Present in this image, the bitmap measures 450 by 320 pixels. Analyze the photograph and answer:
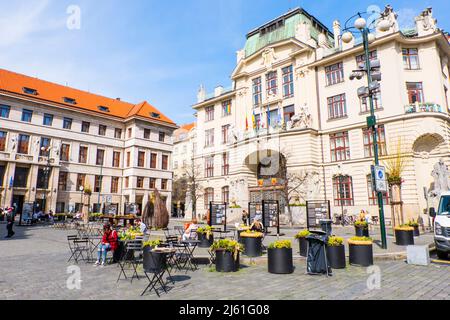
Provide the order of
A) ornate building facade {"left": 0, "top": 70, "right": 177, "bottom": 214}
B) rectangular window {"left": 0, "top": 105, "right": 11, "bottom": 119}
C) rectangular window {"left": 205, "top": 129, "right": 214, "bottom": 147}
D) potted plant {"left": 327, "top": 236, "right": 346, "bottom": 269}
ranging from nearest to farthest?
potted plant {"left": 327, "top": 236, "right": 346, "bottom": 269} < rectangular window {"left": 0, "top": 105, "right": 11, "bottom": 119} < ornate building facade {"left": 0, "top": 70, "right": 177, "bottom": 214} < rectangular window {"left": 205, "top": 129, "right": 214, "bottom": 147}

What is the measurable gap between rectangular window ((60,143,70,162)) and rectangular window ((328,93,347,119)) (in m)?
35.8

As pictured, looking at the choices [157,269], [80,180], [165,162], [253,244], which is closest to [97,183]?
[80,180]

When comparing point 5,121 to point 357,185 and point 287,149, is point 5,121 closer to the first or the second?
point 287,149

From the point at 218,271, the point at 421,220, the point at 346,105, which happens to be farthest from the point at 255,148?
the point at 218,271

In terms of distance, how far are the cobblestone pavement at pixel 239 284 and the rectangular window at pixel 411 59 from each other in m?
27.0

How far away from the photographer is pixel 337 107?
33.1m

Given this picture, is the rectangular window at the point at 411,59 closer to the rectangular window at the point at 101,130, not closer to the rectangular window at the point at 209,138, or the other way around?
the rectangular window at the point at 209,138

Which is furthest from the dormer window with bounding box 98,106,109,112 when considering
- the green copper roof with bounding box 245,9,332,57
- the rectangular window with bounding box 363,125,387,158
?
the rectangular window with bounding box 363,125,387,158

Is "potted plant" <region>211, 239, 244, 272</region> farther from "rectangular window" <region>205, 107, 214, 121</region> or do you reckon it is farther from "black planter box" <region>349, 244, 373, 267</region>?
"rectangular window" <region>205, 107, 214, 121</region>

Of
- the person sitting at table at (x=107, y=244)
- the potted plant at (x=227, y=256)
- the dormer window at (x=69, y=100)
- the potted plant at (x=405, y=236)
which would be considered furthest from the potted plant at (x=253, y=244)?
the dormer window at (x=69, y=100)

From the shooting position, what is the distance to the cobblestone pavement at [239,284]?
20.1 ft

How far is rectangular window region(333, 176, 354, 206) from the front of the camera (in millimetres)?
30922

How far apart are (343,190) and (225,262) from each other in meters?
25.9

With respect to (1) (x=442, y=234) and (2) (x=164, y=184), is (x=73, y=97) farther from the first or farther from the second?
(1) (x=442, y=234)
